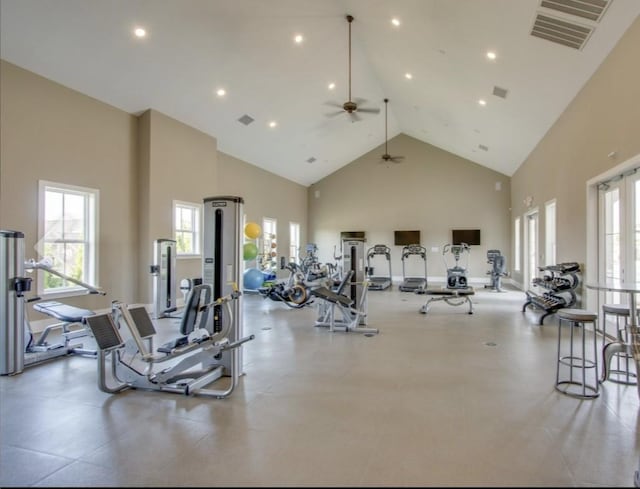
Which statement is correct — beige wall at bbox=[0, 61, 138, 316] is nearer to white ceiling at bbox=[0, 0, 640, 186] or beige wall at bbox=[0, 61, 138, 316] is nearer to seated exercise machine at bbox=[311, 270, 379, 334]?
white ceiling at bbox=[0, 0, 640, 186]

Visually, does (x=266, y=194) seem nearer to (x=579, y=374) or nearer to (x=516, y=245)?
(x=516, y=245)

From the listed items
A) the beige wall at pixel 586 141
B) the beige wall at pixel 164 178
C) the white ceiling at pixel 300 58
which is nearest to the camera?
the beige wall at pixel 586 141

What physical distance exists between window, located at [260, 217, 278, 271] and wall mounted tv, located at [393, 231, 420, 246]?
4.61 m

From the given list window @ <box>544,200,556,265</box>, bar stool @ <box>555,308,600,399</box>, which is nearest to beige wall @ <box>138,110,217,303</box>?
bar stool @ <box>555,308,600,399</box>

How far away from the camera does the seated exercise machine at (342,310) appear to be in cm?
572

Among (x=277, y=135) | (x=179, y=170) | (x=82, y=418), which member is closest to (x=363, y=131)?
(x=277, y=135)

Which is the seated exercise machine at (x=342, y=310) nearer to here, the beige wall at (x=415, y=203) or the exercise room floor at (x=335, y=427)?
the exercise room floor at (x=335, y=427)

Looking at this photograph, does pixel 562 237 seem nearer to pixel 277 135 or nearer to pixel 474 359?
pixel 474 359

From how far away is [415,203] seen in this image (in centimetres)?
1406

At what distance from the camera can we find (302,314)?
24.0ft

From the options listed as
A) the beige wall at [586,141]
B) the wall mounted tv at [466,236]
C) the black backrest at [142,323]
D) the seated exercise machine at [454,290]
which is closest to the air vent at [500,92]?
the beige wall at [586,141]

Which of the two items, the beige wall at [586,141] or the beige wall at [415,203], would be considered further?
the beige wall at [415,203]

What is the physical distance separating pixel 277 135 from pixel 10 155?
6.30 metres

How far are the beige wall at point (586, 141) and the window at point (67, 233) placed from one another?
318 inches
